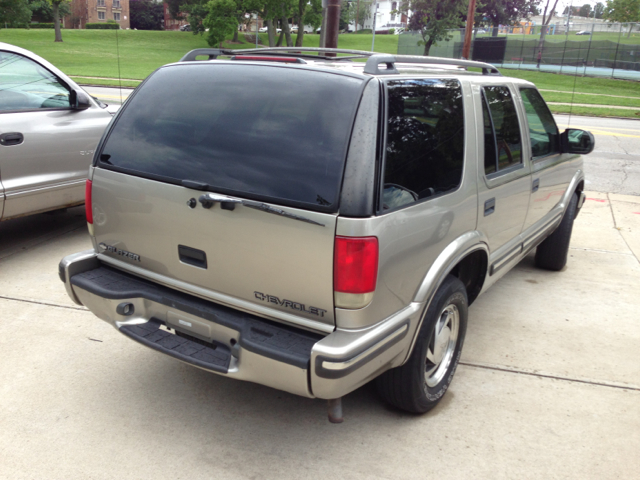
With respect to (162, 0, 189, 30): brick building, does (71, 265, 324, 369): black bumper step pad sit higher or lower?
lower

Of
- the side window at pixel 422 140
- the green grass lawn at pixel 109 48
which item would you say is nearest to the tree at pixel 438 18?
the green grass lawn at pixel 109 48

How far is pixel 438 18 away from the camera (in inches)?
1752

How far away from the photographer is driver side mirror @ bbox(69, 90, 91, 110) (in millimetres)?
5590

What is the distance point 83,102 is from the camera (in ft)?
18.6

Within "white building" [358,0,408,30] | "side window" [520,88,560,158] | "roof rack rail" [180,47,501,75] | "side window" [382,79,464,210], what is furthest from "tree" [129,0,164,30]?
"side window" [382,79,464,210]

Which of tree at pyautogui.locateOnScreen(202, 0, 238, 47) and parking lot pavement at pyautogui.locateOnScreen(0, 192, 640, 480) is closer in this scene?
parking lot pavement at pyautogui.locateOnScreen(0, 192, 640, 480)

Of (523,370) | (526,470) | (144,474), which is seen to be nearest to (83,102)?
(144,474)

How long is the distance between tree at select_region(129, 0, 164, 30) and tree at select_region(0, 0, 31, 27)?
31.8 meters

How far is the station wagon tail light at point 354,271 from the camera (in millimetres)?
2383

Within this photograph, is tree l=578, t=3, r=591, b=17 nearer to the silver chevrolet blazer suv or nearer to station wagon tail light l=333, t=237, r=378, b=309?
the silver chevrolet blazer suv

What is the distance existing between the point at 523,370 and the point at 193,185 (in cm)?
240

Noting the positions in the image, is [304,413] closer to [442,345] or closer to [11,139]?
[442,345]

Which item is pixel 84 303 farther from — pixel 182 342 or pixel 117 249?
pixel 182 342

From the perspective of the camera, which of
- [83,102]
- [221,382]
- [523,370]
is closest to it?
[221,382]
